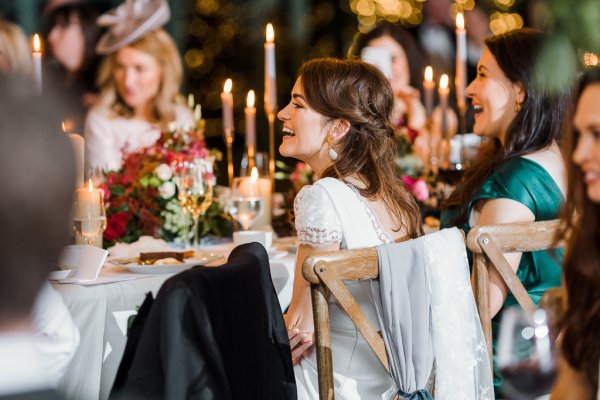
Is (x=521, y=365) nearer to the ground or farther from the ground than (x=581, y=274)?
nearer to the ground

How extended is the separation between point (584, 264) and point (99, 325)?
1141mm

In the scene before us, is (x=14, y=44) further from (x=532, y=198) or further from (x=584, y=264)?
(x=584, y=264)

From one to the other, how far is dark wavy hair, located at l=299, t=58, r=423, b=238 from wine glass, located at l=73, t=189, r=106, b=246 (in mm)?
649

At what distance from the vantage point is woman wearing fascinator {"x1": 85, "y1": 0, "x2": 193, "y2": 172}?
5387mm

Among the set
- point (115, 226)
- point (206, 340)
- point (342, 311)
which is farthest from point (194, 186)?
point (206, 340)

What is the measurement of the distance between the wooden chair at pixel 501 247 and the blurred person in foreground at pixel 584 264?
1.62 feet

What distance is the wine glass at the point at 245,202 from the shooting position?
2.61m

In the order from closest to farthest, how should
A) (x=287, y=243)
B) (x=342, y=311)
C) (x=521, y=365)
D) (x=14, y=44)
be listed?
(x=521, y=365) → (x=342, y=311) → (x=287, y=243) → (x=14, y=44)

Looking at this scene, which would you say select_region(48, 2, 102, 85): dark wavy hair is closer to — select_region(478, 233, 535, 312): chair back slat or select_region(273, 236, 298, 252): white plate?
select_region(273, 236, 298, 252): white plate

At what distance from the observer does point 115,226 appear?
8.45 feet

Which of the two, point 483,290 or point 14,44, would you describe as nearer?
point 483,290

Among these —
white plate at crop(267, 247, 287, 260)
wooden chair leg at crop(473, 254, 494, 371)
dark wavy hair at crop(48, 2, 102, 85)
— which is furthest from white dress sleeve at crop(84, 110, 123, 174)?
wooden chair leg at crop(473, 254, 494, 371)

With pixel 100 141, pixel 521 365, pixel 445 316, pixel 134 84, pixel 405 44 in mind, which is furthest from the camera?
pixel 405 44

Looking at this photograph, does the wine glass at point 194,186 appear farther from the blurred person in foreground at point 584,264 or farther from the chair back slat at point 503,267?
the blurred person in foreground at point 584,264
